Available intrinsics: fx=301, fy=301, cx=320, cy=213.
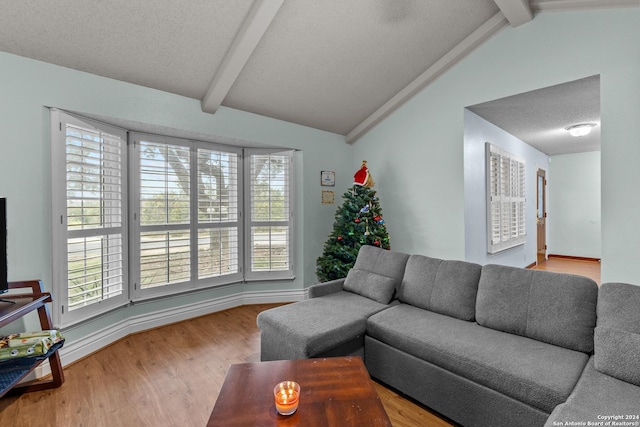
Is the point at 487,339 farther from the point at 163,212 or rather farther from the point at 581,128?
the point at 581,128

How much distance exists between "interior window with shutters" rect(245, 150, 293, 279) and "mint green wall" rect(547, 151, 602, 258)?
6326 mm

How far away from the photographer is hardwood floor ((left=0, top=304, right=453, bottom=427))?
1.91 m

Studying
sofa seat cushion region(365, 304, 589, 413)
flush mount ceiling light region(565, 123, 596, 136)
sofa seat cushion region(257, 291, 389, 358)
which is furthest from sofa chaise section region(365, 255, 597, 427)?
flush mount ceiling light region(565, 123, 596, 136)

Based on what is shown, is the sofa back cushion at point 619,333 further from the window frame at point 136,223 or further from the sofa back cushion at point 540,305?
the window frame at point 136,223

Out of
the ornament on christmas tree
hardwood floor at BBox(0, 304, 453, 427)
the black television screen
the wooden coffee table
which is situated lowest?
hardwood floor at BBox(0, 304, 453, 427)

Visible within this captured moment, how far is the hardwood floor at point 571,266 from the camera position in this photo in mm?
5488

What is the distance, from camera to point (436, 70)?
3.57 m

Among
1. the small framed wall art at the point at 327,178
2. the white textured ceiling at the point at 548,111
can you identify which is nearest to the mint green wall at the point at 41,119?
the small framed wall art at the point at 327,178

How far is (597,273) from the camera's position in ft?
17.4

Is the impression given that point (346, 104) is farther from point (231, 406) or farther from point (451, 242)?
point (231, 406)

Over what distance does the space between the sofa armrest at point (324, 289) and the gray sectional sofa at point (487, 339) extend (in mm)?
126

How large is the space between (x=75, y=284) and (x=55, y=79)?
5.68ft

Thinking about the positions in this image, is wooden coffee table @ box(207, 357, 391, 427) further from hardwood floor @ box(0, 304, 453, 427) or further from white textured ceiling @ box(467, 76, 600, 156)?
white textured ceiling @ box(467, 76, 600, 156)

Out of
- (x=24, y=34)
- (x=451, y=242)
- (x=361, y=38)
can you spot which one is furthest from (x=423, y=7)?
(x=24, y=34)
